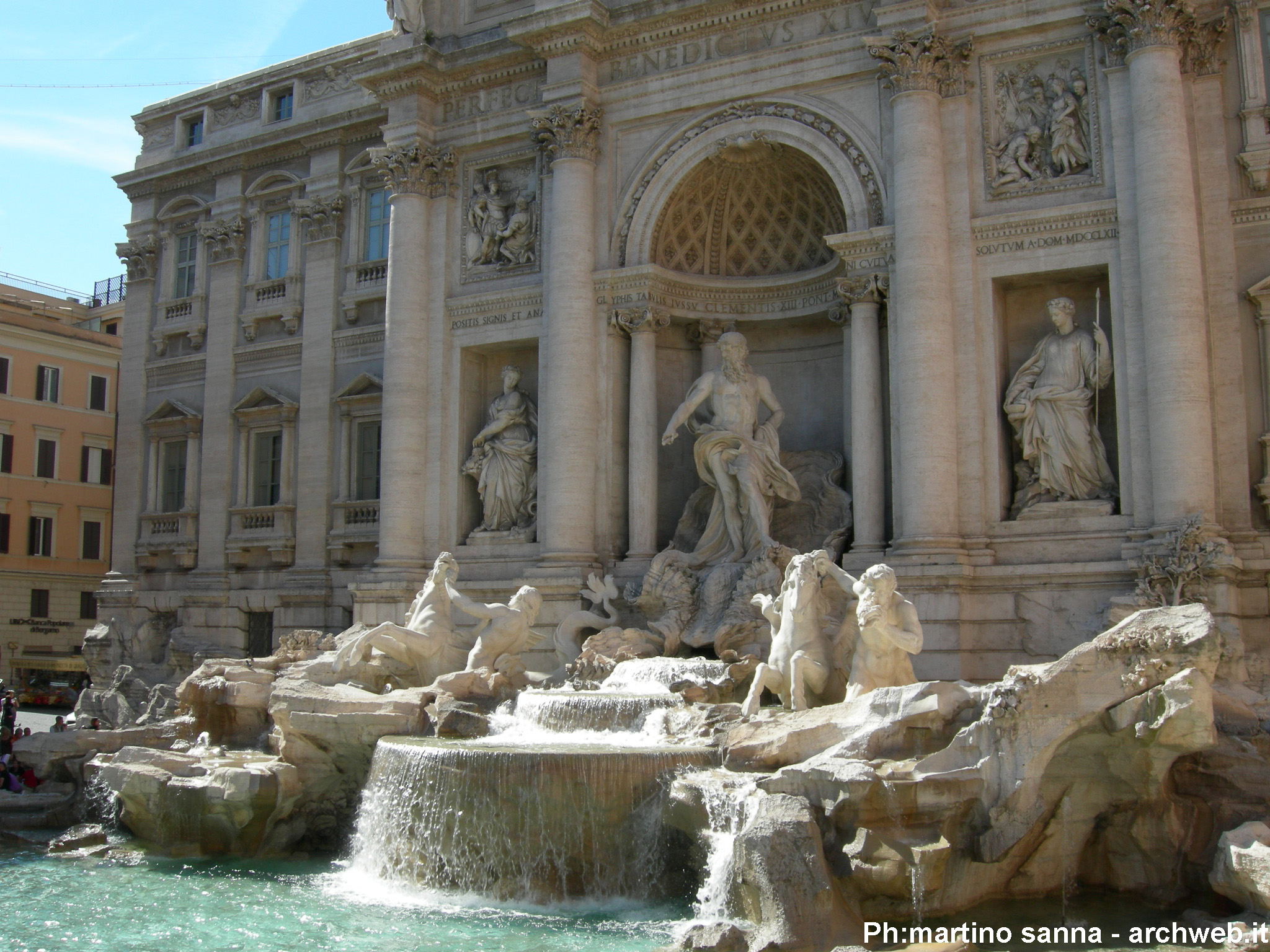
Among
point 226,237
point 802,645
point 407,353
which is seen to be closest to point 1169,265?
point 802,645

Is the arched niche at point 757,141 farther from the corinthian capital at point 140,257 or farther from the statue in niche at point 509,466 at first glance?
the corinthian capital at point 140,257

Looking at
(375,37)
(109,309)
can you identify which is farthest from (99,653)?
(109,309)

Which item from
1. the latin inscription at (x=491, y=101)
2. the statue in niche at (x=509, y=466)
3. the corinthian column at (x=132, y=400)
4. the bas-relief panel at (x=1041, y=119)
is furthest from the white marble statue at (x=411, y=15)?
the bas-relief panel at (x=1041, y=119)

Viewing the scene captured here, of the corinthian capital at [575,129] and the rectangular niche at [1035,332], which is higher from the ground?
the corinthian capital at [575,129]

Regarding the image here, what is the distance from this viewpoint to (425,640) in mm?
17734

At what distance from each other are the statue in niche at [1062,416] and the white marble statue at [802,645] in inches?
160

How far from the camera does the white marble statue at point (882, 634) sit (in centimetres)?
1354

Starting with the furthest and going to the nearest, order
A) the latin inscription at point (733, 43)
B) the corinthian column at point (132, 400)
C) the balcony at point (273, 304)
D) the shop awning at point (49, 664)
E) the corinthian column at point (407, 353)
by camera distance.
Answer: the shop awning at point (49, 664) < the corinthian column at point (132, 400) < the balcony at point (273, 304) < the corinthian column at point (407, 353) < the latin inscription at point (733, 43)

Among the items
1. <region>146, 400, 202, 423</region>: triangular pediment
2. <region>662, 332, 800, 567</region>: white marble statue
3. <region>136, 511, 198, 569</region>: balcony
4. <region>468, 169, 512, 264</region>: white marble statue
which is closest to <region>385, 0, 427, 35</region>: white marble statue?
<region>468, 169, 512, 264</region>: white marble statue

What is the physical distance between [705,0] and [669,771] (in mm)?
12657

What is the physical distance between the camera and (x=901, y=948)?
10.5m

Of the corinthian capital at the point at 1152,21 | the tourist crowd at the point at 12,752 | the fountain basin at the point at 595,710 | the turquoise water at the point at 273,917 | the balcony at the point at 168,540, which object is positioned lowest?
the turquoise water at the point at 273,917

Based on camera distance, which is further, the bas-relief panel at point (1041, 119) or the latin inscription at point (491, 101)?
the latin inscription at point (491, 101)

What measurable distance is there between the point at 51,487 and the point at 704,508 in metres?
26.2
